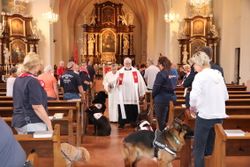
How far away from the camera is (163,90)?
7.39 metres

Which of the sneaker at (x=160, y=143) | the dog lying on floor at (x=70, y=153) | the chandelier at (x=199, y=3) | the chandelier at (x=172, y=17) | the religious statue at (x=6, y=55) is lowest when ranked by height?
the dog lying on floor at (x=70, y=153)

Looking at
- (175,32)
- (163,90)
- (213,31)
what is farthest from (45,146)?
(175,32)

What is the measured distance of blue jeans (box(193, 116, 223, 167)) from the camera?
4656 millimetres

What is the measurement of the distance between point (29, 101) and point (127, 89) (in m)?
5.40

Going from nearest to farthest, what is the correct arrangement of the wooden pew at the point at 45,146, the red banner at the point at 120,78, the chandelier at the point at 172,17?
the wooden pew at the point at 45,146
the red banner at the point at 120,78
the chandelier at the point at 172,17

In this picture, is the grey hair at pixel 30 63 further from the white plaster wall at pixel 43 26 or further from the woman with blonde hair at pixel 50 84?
the white plaster wall at pixel 43 26

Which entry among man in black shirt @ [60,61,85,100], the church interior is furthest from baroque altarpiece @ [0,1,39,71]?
man in black shirt @ [60,61,85,100]

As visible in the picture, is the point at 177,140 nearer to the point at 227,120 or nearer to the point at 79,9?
the point at 227,120

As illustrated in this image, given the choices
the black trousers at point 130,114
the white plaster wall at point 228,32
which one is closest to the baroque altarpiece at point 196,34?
the white plaster wall at point 228,32

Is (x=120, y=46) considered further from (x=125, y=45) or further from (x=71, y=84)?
(x=71, y=84)

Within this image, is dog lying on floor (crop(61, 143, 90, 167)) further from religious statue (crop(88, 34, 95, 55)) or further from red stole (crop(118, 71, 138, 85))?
religious statue (crop(88, 34, 95, 55))

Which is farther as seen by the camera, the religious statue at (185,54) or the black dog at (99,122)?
the religious statue at (185,54)

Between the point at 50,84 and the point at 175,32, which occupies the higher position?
the point at 175,32

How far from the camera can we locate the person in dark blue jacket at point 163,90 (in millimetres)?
7246
